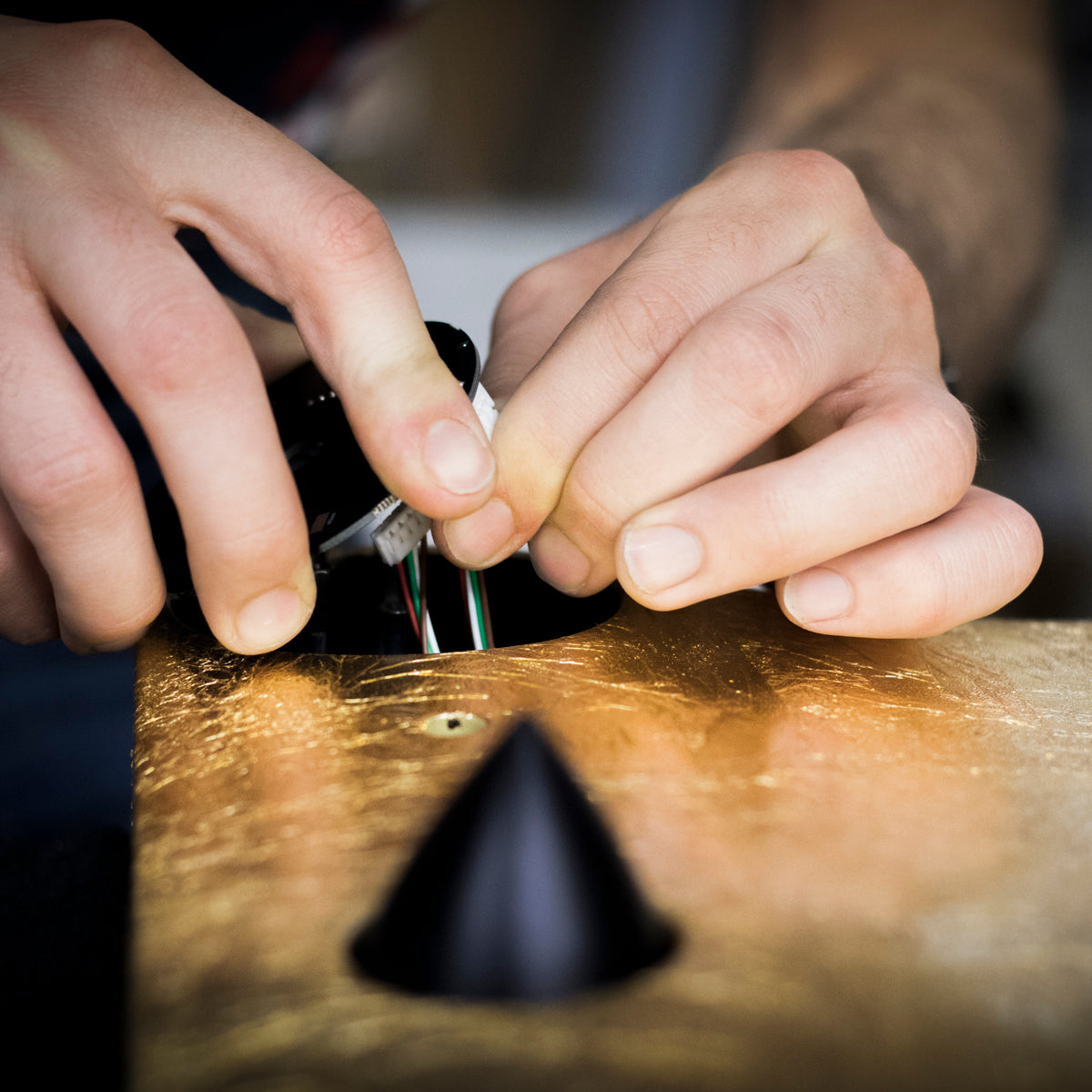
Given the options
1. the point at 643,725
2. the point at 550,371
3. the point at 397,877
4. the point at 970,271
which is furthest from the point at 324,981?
the point at 970,271

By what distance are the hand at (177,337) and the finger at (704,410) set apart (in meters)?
0.06

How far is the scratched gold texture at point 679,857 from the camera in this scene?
6.7 inches

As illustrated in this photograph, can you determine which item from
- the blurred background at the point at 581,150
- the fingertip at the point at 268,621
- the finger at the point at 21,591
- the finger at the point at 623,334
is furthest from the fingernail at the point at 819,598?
the blurred background at the point at 581,150

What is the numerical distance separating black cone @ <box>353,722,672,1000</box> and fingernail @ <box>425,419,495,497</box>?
0.50 feet

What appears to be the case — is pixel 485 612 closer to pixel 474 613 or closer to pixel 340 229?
pixel 474 613

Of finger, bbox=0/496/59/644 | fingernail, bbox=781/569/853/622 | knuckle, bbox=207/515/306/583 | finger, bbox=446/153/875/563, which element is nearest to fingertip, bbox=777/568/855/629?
fingernail, bbox=781/569/853/622

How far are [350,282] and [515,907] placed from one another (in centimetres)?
26

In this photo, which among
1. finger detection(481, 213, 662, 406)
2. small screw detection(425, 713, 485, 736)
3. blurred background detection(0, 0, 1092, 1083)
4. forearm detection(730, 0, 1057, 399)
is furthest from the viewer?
blurred background detection(0, 0, 1092, 1083)

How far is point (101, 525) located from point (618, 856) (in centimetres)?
25

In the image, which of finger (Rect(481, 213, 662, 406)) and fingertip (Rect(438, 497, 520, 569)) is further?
finger (Rect(481, 213, 662, 406))

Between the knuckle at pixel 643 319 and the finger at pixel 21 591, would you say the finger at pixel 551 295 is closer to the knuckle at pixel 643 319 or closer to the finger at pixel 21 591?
the knuckle at pixel 643 319

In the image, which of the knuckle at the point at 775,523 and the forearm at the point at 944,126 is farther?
the forearm at the point at 944,126

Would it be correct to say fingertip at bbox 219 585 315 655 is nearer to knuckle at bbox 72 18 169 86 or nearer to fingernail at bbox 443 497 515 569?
fingernail at bbox 443 497 515 569

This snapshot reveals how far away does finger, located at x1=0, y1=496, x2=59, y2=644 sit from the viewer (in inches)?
16.0
